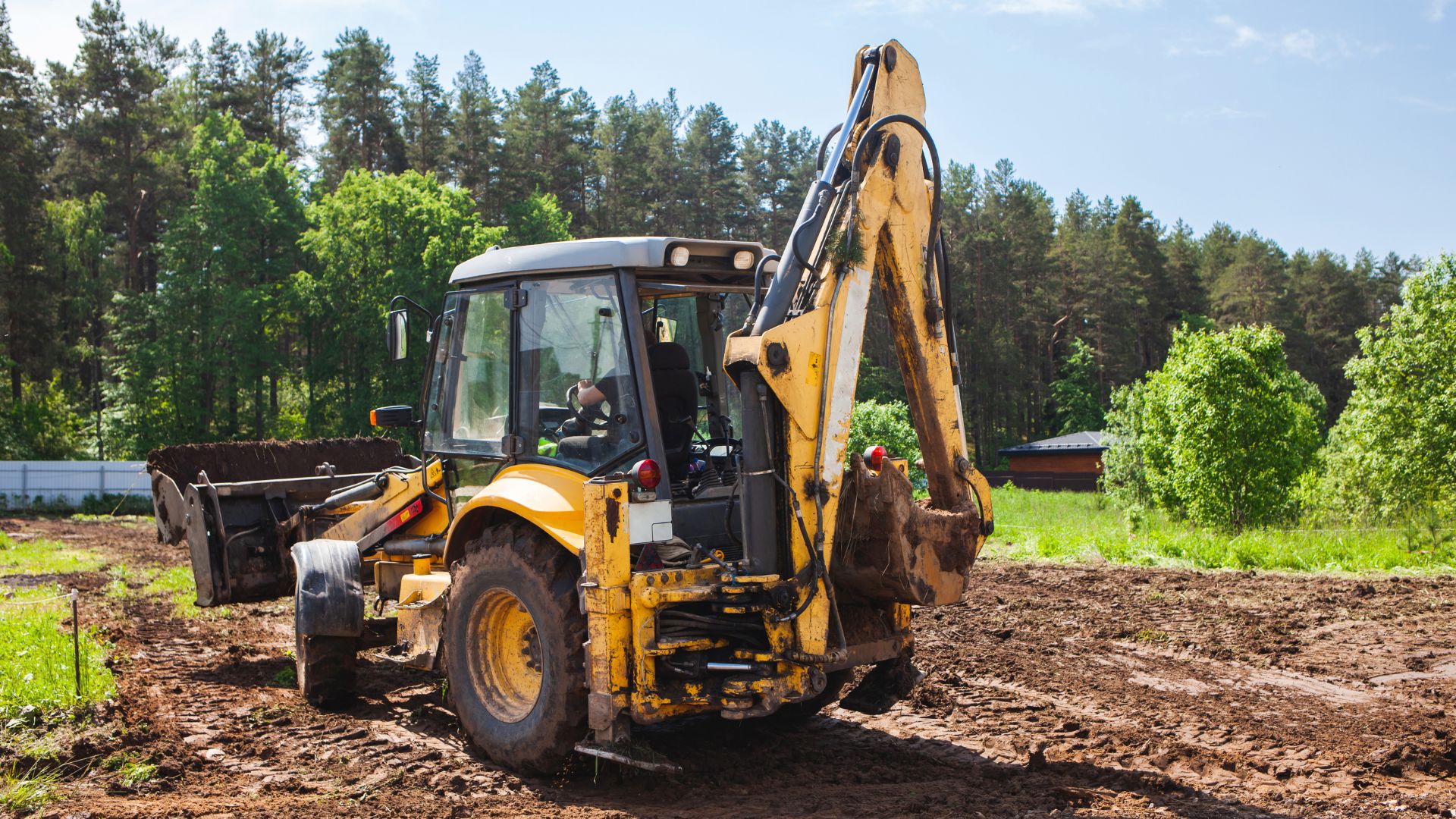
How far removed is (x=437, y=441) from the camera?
7.20m

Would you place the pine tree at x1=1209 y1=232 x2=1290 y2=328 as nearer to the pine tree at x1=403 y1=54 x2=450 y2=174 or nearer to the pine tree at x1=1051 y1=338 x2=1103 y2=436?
the pine tree at x1=1051 y1=338 x2=1103 y2=436

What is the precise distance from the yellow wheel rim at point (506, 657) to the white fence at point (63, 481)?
2884 centimetres

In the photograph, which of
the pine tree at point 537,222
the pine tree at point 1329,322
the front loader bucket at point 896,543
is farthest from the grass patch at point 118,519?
the pine tree at point 1329,322

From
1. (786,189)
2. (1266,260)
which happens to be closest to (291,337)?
(786,189)

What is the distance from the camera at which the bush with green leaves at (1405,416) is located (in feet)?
77.9

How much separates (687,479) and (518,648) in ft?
4.19

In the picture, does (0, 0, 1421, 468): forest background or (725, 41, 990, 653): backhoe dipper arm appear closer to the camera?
(725, 41, 990, 653): backhoe dipper arm

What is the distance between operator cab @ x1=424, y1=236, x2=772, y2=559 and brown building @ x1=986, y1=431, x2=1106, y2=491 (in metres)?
48.1

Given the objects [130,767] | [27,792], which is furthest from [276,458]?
[27,792]

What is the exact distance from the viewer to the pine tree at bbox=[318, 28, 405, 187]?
49188mm

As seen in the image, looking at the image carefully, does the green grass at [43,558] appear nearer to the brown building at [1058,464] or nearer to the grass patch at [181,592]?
the grass patch at [181,592]

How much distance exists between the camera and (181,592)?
13172mm

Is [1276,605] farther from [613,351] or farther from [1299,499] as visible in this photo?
[1299,499]

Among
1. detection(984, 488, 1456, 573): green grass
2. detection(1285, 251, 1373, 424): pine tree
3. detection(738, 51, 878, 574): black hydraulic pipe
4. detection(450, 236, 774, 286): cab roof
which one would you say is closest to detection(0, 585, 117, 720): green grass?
detection(450, 236, 774, 286): cab roof
